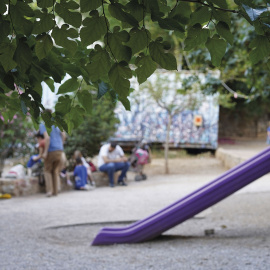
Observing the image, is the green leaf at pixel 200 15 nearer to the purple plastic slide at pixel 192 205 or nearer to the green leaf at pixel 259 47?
the green leaf at pixel 259 47

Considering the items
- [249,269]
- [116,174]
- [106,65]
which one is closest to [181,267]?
[249,269]

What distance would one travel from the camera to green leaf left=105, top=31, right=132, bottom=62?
1.44 m

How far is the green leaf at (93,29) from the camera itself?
55.5 inches

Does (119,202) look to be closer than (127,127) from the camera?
Yes

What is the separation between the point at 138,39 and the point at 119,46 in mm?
66

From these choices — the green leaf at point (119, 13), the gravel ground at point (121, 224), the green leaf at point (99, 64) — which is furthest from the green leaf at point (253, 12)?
the gravel ground at point (121, 224)

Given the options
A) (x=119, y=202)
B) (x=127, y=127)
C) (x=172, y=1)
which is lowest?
(x=119, y=202)

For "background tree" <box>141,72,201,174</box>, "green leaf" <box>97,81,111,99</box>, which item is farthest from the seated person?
"green leaf" <box>97,81,111,99</box>

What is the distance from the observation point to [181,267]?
364 cm

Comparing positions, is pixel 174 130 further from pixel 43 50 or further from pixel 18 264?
pixel 43 50

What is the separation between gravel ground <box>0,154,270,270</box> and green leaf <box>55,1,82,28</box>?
8.42 ft

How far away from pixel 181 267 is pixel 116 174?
7109mm

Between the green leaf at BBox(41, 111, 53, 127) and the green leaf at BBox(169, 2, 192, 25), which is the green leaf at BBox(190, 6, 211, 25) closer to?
the green leaf at BBox(169, 2, 192, 25)

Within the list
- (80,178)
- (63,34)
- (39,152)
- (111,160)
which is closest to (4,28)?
(63,34)
